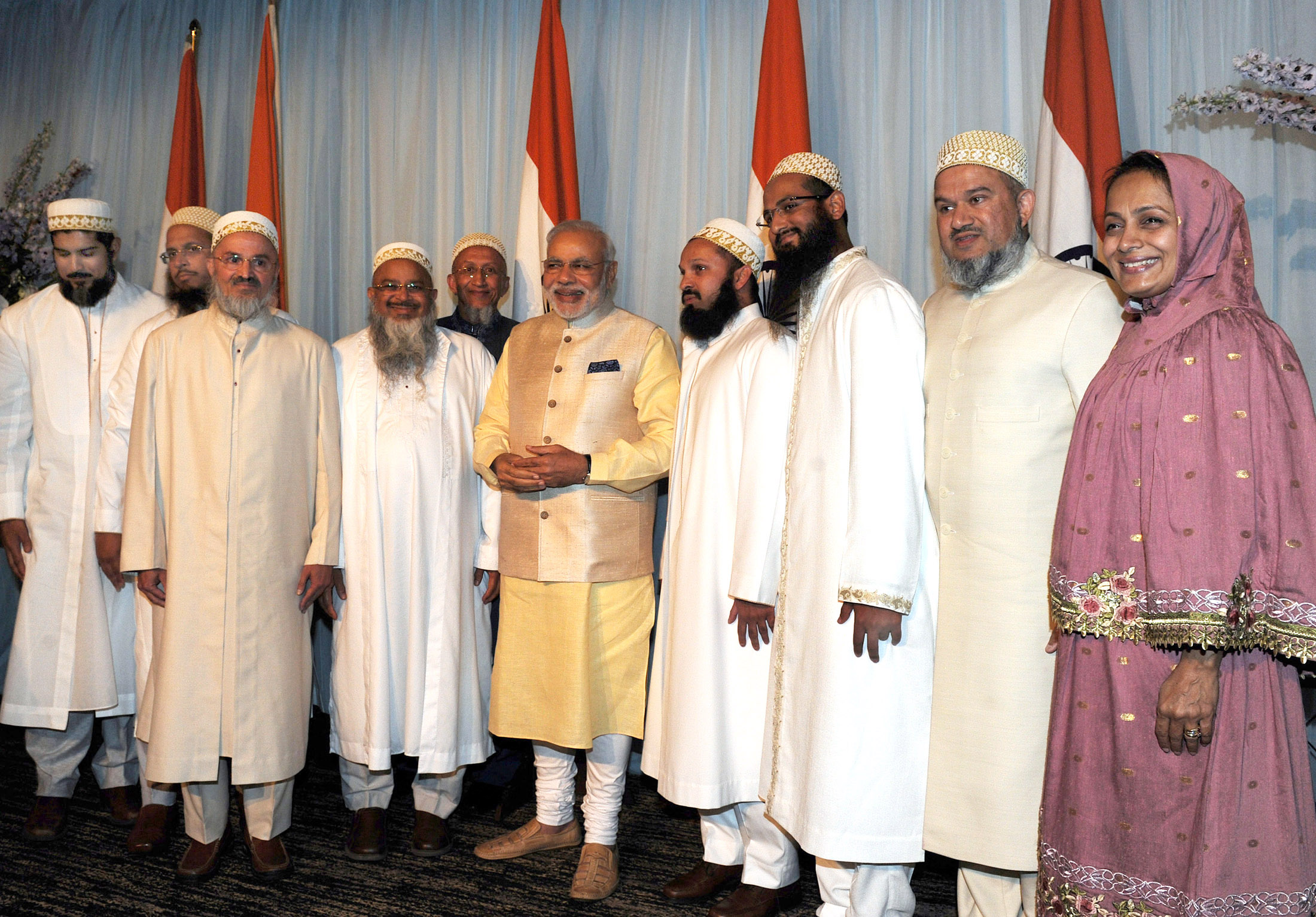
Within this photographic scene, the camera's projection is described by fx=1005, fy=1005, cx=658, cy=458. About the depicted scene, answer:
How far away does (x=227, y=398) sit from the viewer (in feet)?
11.1

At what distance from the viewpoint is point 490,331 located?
4.29 m

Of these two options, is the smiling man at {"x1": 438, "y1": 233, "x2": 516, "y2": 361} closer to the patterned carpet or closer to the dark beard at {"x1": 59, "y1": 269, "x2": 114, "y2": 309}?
the dark beard at {"x1": 59, "y1": 269, "x2": 114, "y2": 309}

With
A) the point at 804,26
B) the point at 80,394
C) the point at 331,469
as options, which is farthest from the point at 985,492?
the point at 80,394

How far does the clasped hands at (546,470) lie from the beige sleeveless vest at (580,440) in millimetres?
104

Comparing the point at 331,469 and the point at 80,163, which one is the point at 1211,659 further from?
the point at 80,163

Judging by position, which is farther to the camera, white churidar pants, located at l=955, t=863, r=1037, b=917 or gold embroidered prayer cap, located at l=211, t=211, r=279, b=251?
gold embroidered prayer cap, located at l=211, t=211, r=279, b=251

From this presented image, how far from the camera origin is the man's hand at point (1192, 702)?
1.83 metres

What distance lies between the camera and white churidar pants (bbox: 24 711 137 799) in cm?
376

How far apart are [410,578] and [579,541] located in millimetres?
662

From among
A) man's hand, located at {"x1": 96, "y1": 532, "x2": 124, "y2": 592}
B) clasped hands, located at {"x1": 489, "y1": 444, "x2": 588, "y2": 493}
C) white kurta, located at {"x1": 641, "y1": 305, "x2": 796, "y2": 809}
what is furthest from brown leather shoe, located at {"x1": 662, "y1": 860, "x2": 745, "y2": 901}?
man's hand, located at {"x1": 96, "y1": 532, "x2": 124, "y2": 592}

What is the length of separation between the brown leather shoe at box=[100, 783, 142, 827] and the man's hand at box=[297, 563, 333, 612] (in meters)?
1.13

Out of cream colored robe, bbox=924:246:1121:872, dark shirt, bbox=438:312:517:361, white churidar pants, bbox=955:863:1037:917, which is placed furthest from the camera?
dark shirt, bbox=438:312:517:361

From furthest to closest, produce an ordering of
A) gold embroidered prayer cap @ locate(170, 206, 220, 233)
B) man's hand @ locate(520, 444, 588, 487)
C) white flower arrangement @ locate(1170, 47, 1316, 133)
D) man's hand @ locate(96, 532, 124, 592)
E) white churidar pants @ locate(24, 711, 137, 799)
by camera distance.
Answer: gold embroidered prayer cap @ locate(170, 206, 220, 233) → white churidar pants @ locate(24, 711, 137, 799) → man's hand @ locate(96, 532, 124, 592) → man's hand @ locate(520, 444, 588, 487) → white flower arrangement @ locate(1170, 47, 1316, 133)

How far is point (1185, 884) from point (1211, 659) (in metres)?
0.42
